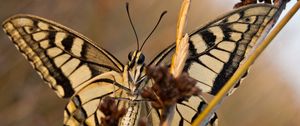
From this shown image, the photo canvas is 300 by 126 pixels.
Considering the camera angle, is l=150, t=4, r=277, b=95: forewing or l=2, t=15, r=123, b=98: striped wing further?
l=2, t=15, r=123, b=98: striped wing

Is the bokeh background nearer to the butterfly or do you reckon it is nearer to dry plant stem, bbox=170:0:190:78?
the butterfly

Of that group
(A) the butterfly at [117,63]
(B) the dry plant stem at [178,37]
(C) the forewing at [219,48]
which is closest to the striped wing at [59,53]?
(A) the butterfly at [117,63]

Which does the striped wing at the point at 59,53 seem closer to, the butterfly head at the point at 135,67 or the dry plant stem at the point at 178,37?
the butterfly head at the point at 135,67

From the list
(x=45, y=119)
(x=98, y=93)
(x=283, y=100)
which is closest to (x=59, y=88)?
(x=98, y=93)

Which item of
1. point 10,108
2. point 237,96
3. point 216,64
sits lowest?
point 237,96

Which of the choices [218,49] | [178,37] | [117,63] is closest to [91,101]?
[117,63]

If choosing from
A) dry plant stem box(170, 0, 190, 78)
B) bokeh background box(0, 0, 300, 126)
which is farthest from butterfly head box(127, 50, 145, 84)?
bokeh background box(0, 0, 300, 126)

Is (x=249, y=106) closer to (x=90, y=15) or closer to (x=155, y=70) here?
(x=90, y=15)
